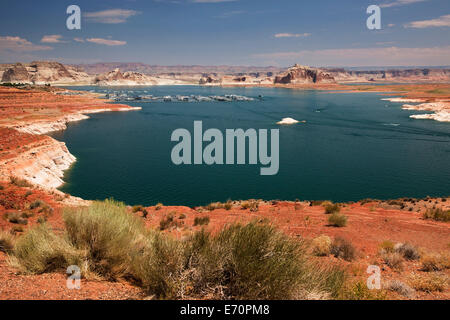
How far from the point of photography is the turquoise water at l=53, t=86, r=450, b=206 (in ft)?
82.5

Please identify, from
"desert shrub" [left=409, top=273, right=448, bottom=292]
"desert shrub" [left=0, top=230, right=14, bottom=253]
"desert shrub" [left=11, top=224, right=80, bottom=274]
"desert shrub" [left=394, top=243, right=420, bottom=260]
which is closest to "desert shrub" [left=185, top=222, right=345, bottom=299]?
"desert shrub" [left=11, top=224, right=80, bottom=274]

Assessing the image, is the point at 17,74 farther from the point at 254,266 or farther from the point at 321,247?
the point at 254,266

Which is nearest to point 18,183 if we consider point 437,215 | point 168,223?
point 168,223

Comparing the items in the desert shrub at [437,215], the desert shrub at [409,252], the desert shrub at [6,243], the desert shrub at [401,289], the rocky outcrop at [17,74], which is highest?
the rocky outcrop at [17,74]

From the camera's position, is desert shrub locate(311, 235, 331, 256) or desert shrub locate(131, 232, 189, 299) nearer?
desert shrub locate(131, 232, 189, 299)

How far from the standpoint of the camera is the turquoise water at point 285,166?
2516cm

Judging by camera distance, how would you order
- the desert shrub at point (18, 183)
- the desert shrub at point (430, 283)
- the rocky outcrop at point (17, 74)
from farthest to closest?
1. the rocky outcrop at point (17, 74)
2. the desert shrub at point (18, 183)
3. the desert shrub at point (430, 283)

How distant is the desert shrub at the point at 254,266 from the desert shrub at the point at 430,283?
3.20 metres

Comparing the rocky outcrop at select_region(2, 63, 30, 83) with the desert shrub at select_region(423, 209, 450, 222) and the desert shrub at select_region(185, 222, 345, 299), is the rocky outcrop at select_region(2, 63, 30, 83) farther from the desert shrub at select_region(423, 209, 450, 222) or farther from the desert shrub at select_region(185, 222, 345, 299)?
the desert shrub at select_region(185, 222, 345, 299)

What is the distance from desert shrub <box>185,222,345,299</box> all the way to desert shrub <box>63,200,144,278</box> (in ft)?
5.89

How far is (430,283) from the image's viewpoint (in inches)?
286

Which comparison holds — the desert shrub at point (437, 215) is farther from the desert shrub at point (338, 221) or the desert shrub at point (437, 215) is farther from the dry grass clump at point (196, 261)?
the dry grass clump at point (196, 261)

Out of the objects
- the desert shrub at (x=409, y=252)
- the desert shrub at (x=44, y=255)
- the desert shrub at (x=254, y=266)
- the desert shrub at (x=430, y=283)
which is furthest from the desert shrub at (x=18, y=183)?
the desert shrub at (x=430, y=283)
